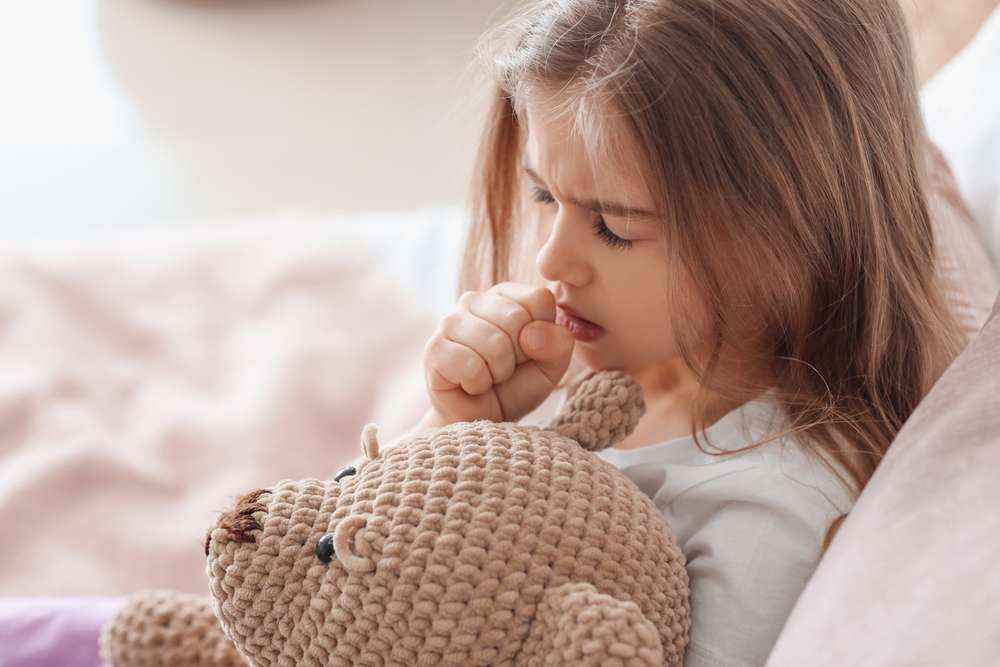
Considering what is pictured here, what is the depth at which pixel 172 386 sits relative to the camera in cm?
122

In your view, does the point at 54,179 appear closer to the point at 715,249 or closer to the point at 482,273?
the point at 482,273

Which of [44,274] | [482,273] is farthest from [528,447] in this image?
[44,274]

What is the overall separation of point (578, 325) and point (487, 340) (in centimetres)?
9

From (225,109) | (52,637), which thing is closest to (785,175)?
(52,637)

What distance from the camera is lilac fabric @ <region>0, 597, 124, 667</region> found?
2.97 ft

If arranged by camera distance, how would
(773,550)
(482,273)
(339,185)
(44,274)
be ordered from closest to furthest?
(773,550), (482,273), (44,274), (339,185)

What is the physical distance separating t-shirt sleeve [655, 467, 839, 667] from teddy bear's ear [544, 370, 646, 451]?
0.30 feet

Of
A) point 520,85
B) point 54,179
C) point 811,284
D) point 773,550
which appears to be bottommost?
point 54,179

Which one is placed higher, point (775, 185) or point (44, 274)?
point (775, 185)

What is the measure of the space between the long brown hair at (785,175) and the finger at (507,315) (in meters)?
0.11

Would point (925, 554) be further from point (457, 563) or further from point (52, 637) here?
point (52, 637)

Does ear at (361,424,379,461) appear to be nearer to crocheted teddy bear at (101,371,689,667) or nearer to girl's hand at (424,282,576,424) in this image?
crocheted teddy bear at (101,371,689,667)

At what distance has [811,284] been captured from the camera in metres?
0.78

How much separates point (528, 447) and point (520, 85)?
29cm
